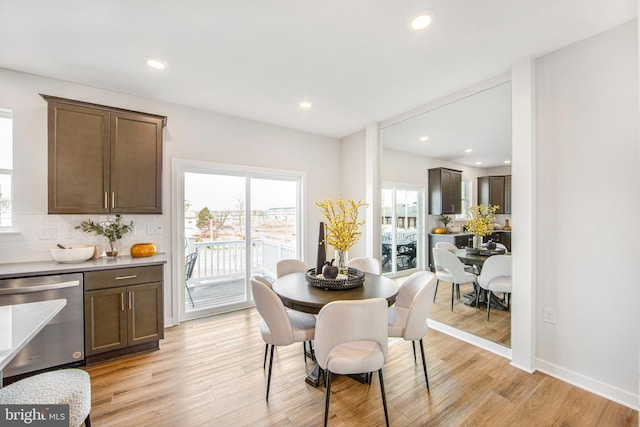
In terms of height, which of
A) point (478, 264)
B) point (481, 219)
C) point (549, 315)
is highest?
point (481, 219)

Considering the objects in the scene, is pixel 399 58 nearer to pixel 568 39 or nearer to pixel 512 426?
pixel 568 39

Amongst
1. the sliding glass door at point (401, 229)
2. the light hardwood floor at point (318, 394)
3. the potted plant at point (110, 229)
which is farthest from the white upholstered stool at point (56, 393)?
the sliding glass door at point (401, 229)

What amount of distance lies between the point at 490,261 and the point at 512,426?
4.80ft

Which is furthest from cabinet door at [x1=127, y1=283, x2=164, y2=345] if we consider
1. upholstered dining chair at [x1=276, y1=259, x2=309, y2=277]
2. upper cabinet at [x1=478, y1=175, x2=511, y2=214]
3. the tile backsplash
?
upper cabinet at [x1=478, y1=175, x2=511, y2=214]

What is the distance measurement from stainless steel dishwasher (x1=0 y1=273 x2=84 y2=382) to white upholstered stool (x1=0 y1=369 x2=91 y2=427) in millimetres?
1365

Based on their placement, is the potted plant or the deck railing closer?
the potted plant

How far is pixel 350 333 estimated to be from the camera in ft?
5.45

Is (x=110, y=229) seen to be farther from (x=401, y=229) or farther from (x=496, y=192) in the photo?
(x=496, y=192)

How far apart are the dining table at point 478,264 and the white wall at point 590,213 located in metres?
0.41

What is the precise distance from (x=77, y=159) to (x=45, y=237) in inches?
33.8

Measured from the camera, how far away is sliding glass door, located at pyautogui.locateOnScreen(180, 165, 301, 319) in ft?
12.0

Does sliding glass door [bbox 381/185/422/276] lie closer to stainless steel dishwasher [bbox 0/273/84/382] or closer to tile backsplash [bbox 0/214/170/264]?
tile backsplash [bbox 0/214/170/264]

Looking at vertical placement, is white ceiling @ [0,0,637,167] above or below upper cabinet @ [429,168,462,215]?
above

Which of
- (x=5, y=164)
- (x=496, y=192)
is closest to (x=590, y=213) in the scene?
(x=496, y=192)
